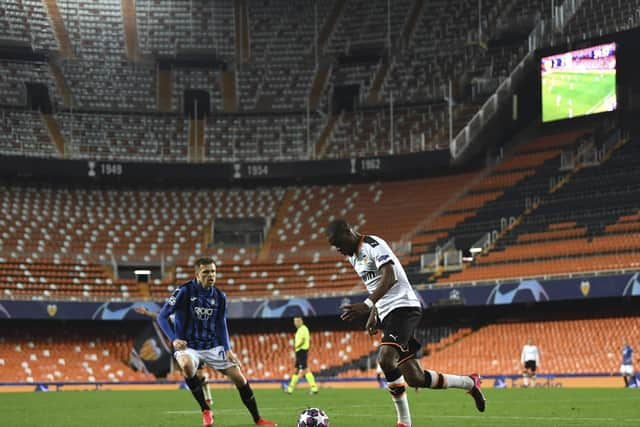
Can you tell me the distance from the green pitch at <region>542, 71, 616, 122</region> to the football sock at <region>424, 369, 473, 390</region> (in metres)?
37.1

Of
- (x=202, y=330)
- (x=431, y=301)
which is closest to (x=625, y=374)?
(x=431, y=301)

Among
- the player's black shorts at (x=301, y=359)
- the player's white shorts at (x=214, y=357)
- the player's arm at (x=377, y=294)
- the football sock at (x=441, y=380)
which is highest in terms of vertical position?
the player's arm at (x=377, y=294)

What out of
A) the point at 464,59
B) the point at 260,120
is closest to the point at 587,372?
the point at 464,59

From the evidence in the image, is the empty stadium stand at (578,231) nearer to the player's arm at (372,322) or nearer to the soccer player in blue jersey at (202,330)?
the soccer player in blue jersey at (202,330)

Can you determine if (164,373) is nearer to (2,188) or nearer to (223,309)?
(2,188)

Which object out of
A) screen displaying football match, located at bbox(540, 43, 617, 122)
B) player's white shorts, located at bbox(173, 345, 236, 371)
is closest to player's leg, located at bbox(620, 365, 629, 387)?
screen displaying football match, located at bbox(540, 43, 617, 122)

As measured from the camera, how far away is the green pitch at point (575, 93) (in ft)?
155

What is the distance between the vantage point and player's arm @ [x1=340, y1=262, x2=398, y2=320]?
11.1 meters

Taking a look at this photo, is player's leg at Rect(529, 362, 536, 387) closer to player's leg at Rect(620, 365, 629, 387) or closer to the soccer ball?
player's leg at Rect(620, 365, 629, 387)

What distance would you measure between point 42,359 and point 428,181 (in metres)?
22.6

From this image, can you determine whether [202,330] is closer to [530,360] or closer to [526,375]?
[530,360]

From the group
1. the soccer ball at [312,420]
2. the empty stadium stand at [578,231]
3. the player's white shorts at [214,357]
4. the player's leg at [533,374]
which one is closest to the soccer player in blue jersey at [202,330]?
the player's white shorts at [214,357]

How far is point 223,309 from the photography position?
14.5 meters

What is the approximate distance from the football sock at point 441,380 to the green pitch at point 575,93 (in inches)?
1462
